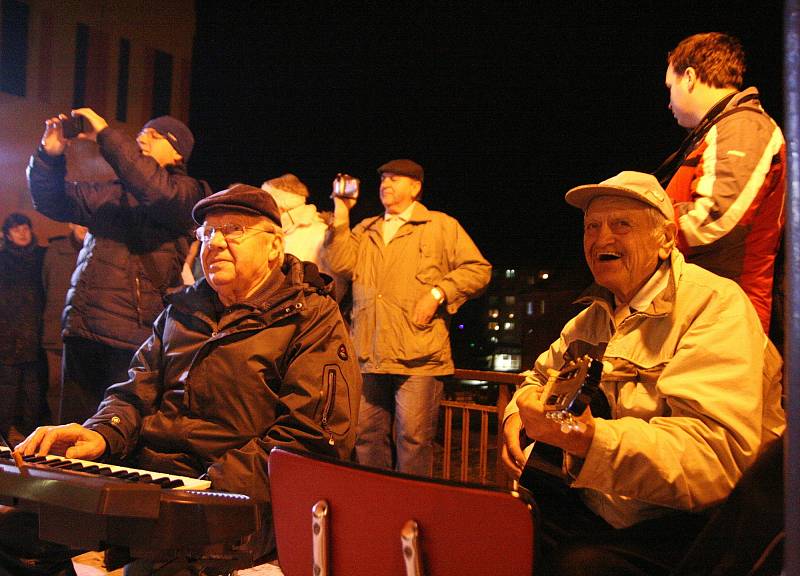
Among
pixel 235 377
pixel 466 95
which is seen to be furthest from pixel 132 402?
pixel 466 95

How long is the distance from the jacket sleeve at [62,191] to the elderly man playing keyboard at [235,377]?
1426 millimetres

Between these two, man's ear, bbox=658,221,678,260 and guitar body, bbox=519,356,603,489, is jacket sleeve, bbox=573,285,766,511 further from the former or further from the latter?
man's ear, bbox=658,221,678,260

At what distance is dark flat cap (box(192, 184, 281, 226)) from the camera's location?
9.32ft

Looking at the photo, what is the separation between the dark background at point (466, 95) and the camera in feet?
20.4

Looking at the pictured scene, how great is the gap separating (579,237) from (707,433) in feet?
19.4

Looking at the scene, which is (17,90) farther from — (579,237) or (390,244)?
(579,237)

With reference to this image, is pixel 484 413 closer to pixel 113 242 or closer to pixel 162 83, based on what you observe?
pixel 113 242

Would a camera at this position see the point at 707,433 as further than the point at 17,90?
No

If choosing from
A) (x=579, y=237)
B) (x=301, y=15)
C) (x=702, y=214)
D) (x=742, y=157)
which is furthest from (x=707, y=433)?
(x=301, y=15)

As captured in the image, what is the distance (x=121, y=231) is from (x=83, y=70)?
19.4ft

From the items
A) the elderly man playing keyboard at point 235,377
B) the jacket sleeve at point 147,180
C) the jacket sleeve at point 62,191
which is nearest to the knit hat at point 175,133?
the jacket sleeve at point 147,180

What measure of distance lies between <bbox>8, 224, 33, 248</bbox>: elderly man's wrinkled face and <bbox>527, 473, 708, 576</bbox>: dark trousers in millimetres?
5869

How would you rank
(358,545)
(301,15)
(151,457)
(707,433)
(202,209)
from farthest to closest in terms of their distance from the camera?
(301,15)
(202,209)
(151,457)
(707,433)
(358,545)

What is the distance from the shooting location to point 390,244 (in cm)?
474
